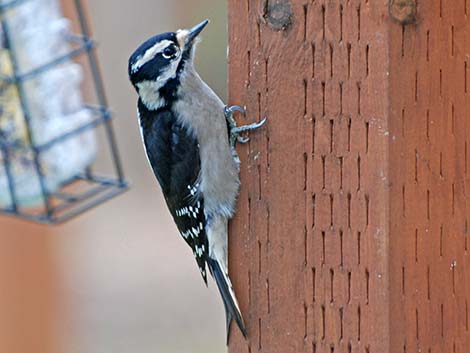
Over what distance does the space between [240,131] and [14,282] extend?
2157 millimetres

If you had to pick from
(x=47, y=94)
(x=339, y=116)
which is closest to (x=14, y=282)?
(x=47, y=94)

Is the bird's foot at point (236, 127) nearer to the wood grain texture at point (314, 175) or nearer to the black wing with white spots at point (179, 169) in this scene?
the wood grain texture at point (314, 175)

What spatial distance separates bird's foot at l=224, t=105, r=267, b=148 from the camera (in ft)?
7.14

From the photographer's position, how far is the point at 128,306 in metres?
5.59

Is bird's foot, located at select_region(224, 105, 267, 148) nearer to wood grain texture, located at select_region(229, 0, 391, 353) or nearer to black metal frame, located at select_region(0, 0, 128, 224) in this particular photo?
wood grain texture, located at select_region(229, 0, 391, 353)

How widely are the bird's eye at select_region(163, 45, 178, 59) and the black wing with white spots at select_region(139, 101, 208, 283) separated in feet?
0.46

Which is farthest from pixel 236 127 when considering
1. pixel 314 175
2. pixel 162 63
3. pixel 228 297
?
pixel 162 63

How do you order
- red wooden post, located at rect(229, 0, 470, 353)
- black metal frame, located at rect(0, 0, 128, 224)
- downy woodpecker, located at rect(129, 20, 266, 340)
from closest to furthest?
red wooden post, located at rect(229, 0, 470, 353)
downy woodpecker, located at rect(129, 20, 266, 340)
black metal frame, located at rect(0, 0, 128, 224)

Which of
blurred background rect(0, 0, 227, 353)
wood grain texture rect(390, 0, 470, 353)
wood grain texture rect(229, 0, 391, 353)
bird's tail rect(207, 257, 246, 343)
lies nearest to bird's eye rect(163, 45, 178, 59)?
wood grain texture rect(229, 0, 391, 353)

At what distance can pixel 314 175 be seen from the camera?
81.6 inches

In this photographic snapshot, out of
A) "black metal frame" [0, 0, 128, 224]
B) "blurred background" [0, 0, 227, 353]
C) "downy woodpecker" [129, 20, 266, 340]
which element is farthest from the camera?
"blurred background" [0, 0, 227, 353]

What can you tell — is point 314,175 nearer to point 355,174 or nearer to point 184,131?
point 355,174

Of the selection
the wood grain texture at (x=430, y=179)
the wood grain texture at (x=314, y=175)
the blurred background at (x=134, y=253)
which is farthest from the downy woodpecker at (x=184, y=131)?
the blurred background at (x=134, y=253)

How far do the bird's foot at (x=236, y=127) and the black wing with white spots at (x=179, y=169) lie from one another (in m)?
0.27
